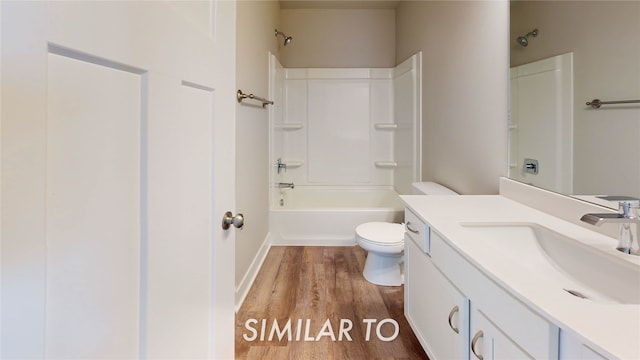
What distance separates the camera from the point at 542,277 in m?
0.86

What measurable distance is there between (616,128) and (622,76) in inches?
Answer: 6.5

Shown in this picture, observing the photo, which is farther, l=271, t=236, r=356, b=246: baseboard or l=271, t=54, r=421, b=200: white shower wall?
l=271, t=54, r=421, b=200: white shower wall

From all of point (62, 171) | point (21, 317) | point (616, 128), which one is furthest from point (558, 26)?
point (21, 317)

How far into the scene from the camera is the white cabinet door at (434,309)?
117 centimetres

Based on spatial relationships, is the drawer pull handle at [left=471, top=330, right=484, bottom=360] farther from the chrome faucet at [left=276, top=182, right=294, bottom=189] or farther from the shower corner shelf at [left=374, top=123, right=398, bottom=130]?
the shower corner shelf at [left=374, top=123, right=398, bottom=130]

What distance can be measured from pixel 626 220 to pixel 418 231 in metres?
0.76

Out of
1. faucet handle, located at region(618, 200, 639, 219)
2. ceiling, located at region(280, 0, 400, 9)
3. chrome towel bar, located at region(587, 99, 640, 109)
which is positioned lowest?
faucet handle, located at region(618, 200, 639, 219)

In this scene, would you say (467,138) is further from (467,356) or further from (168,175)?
(168,175)

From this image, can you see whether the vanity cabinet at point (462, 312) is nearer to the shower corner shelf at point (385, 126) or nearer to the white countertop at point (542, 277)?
the white countertop at point (542, 277)

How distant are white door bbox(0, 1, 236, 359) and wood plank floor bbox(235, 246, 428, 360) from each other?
974mm

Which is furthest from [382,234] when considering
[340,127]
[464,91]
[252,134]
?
[340,127]

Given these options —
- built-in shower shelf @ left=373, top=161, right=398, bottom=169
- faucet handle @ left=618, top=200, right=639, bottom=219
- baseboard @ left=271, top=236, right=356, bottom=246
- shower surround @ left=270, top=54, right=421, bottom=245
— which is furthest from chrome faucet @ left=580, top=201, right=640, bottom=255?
built-in shower shelf @ left=373, top=161, right=398, bottom=169

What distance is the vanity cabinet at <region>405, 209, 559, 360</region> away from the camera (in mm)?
791

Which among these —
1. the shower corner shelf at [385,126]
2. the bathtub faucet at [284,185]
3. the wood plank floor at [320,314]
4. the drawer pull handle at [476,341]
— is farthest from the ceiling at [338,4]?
the drawer pull handle at [476,341]
